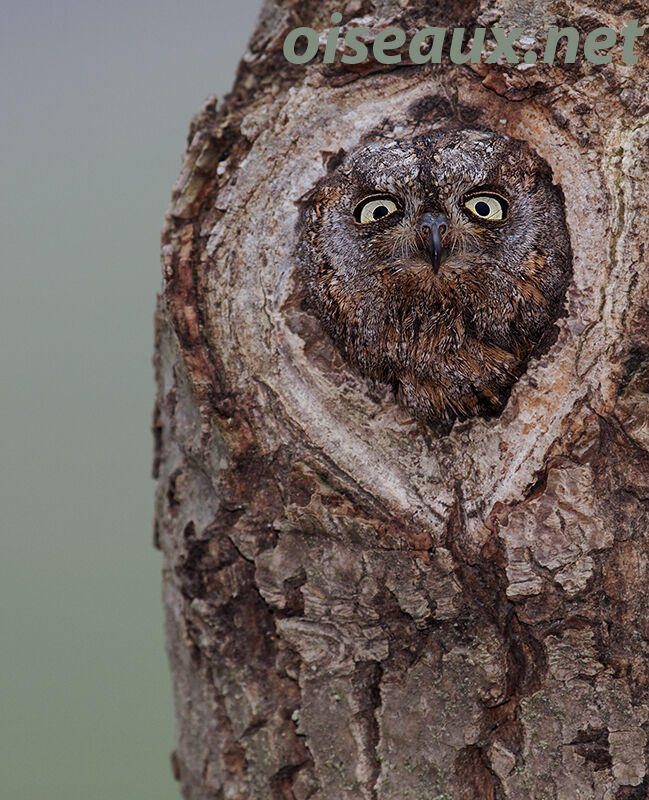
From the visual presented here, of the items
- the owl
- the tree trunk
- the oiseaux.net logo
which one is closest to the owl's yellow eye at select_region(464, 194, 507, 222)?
the owl

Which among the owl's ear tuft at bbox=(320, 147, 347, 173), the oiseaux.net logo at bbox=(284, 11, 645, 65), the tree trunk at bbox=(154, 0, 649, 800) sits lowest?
the tree trunk at bbox=(154, 0, 649, 800)

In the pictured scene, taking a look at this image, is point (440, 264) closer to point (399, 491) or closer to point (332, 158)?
point (332, 158)

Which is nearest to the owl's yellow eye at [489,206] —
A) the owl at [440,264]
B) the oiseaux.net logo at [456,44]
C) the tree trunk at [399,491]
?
the owl at [440,264]

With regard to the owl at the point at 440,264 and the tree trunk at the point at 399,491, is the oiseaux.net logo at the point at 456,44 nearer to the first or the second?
A: the tree trunk at the point at 399,491

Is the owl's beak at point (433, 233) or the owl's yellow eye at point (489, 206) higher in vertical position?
the owl's yellow eye at point (489, 206)

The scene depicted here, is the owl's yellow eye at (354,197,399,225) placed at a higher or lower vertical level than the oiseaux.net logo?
lower

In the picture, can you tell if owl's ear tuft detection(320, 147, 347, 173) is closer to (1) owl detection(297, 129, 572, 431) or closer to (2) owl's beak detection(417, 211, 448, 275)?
(1) owl detection(297, 129, 572, 431)
